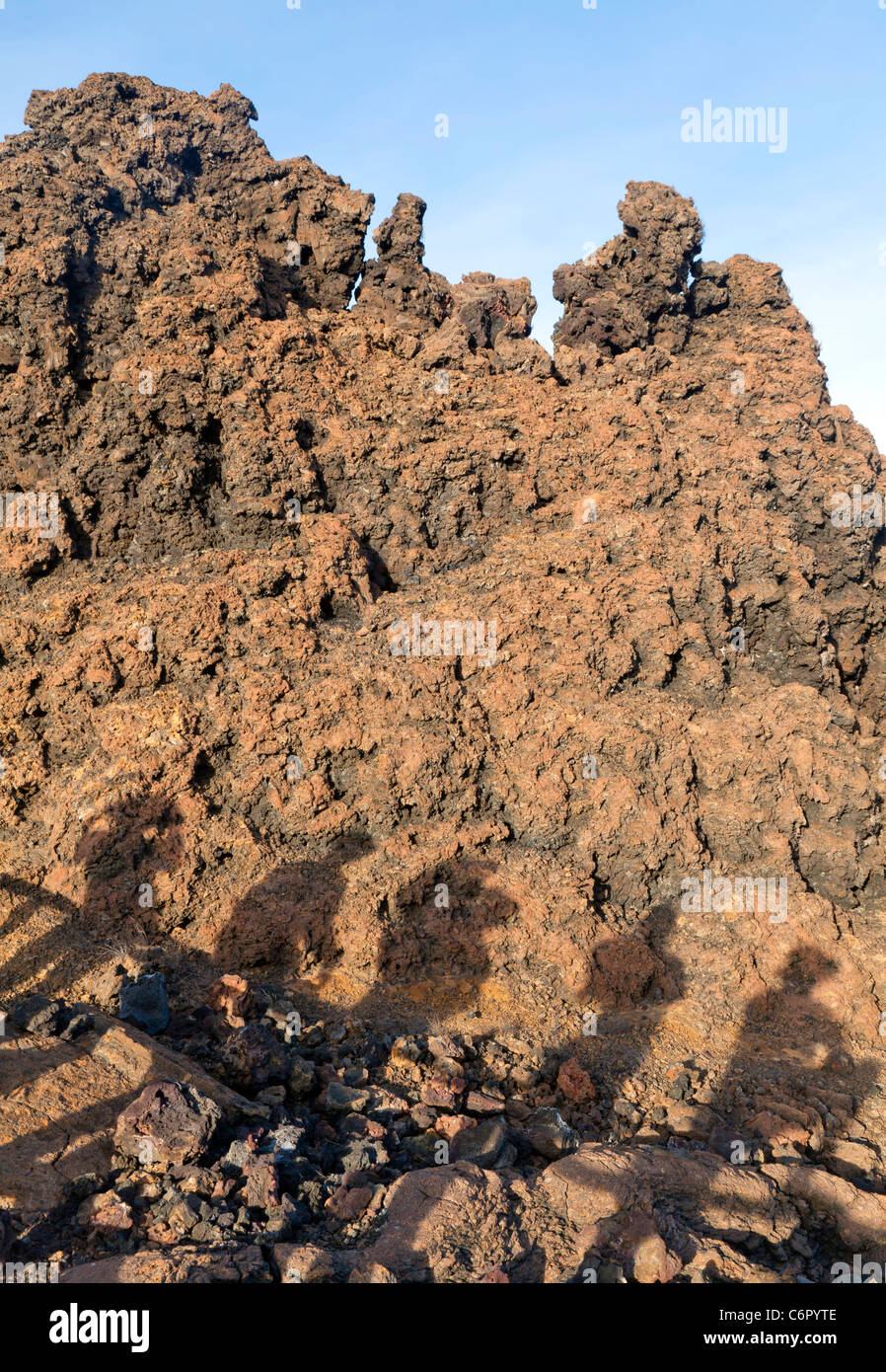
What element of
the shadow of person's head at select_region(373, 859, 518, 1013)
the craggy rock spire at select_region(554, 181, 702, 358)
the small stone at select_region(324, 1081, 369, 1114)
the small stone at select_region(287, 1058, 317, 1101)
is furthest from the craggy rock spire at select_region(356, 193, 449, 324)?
the small stone at select_region(324, 1081, 369, 1114)

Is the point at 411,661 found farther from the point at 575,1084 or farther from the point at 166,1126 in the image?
the point at 166,1126

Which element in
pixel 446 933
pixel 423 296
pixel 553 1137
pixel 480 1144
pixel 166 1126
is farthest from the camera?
pixel 423 296

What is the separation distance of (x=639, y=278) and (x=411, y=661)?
9530 millimetres

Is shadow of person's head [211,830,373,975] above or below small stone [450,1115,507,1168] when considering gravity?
above

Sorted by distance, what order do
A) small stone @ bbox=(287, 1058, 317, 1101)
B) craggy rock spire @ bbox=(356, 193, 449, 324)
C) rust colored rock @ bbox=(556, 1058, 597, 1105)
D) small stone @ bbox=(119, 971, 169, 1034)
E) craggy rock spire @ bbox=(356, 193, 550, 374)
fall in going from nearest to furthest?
small stone @ bbox=(287, 1058, 317, 1101)
small stone @ bbox=(119, 971, 169, 1034)
rust colored rock @ bbox=(556, 1058, 597, 1105)
craggy rock spire @ bbox=(356, 193, 550, 374)
craggy rock spire @ bbox=(356, 193, 449, 324)

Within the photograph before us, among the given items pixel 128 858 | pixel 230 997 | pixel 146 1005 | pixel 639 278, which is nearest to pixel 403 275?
pixel 639 278

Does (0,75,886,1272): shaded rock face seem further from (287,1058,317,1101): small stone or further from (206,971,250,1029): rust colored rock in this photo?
(206,971,250,1029): rust colored rock

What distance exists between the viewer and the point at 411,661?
998 cm

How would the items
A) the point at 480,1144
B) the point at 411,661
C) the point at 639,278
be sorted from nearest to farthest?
the point at 480,1144, the point at 411,661, the point at 639,278

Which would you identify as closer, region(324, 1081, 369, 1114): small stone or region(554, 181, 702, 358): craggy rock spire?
region(324, 1081, 369, 1114): small stone

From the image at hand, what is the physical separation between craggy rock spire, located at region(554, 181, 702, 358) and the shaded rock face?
2.54ft

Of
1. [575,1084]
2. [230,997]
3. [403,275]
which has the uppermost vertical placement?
[403,275]

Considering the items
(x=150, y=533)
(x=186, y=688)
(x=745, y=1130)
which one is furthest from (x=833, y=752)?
(x=150, y=533)

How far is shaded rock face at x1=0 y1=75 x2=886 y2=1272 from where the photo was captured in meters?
8.59
